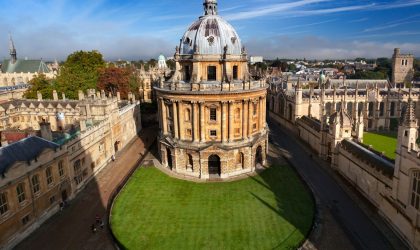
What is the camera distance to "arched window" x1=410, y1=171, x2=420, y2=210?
2201 centimetres

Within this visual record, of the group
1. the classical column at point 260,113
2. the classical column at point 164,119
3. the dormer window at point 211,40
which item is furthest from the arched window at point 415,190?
the classical column at point 164,119

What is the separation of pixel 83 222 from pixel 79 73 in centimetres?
4848

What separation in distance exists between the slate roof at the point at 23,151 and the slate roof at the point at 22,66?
9445cm

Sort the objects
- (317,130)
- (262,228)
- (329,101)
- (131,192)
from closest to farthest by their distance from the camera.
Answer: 1. (262,228)
2. (131,192)
3. (317,130)
4. (329,101)

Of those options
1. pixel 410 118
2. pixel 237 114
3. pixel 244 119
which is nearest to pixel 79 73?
pixel 237 114

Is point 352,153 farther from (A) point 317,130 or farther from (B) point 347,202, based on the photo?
(A) point 317,130

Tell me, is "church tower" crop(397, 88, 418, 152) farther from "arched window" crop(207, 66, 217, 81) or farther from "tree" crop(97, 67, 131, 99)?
"tree" crop(97, 67, 131, 99)

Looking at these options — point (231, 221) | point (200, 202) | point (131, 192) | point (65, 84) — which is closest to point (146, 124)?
point (65, 84)

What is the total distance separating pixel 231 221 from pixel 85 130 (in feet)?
67.9

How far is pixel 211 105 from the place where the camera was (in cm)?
3619

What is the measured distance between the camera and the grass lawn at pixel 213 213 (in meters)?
24.6

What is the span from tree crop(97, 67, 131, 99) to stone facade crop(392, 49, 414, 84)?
108162mm

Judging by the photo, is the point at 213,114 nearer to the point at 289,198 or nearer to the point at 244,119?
the point at 244,119

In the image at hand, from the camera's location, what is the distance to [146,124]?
218ft
